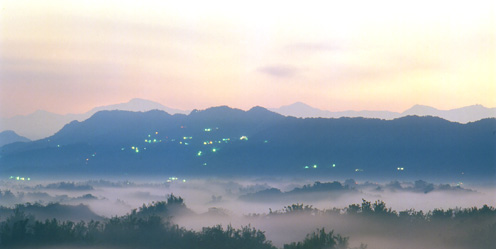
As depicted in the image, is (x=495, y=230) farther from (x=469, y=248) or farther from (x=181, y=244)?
(x=181, y=244)

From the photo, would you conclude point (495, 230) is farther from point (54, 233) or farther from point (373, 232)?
point (54, 233)

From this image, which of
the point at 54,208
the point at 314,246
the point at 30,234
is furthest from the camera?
the point at 54,208

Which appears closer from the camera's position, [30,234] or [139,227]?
[30,234]

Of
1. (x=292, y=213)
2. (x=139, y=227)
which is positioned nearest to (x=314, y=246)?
(x=139, y=227)

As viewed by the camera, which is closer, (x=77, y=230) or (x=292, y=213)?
(x=77, y=230)

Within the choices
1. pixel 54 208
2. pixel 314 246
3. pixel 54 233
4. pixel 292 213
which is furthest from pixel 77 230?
pixel 54 208

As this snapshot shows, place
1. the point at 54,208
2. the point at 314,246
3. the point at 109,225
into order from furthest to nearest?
the point at 54,208 < the point at 109,225 < the point at 314,246

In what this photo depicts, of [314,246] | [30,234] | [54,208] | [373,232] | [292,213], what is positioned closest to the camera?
[314,246]

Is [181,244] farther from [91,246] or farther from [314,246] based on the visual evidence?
[314,246]

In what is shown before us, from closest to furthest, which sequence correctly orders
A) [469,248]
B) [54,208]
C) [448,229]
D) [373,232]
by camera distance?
[469,248] → [448,229] → [373,232] → [54,208]
